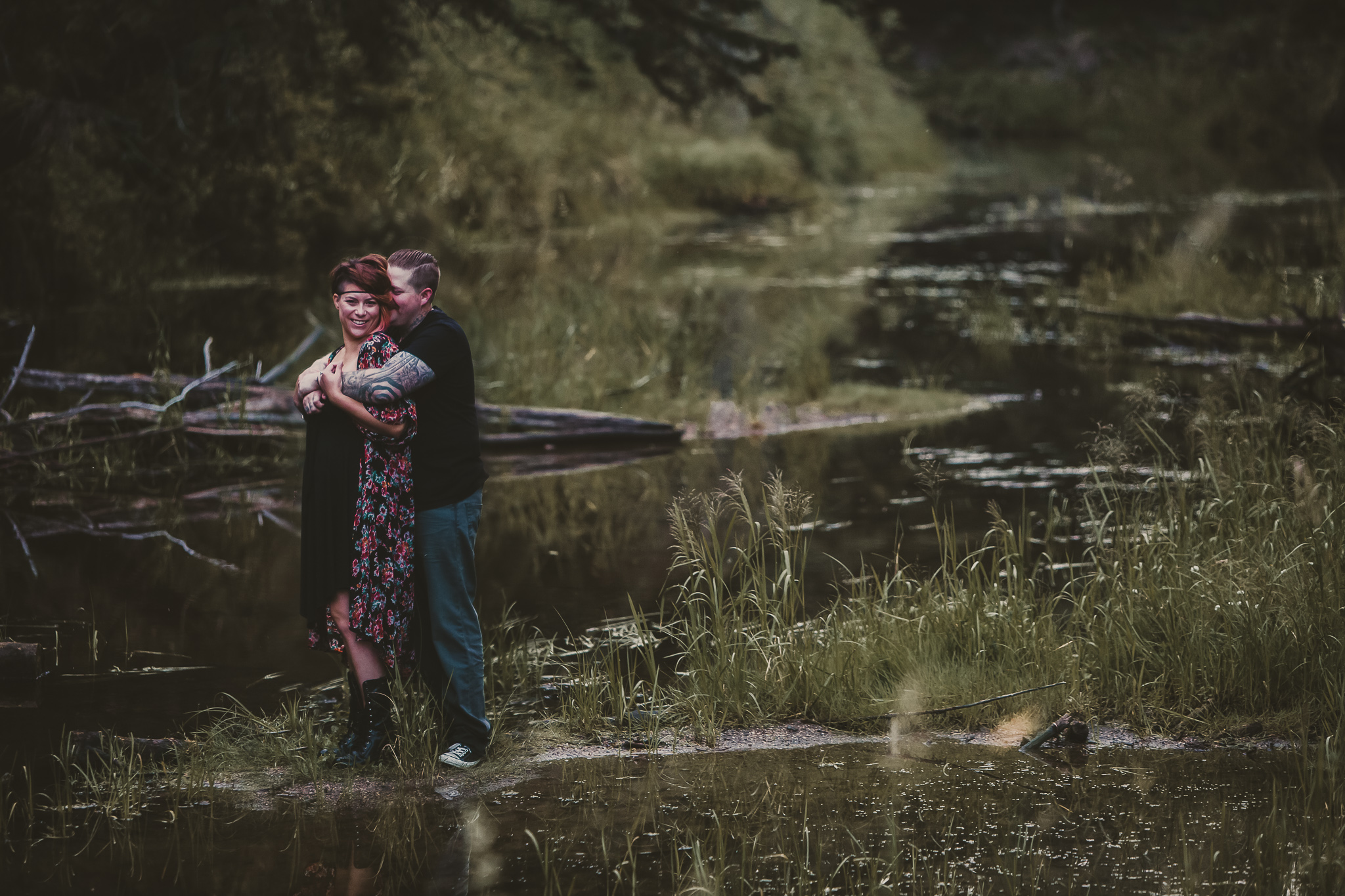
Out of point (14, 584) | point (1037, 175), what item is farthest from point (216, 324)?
point (1037, 175)

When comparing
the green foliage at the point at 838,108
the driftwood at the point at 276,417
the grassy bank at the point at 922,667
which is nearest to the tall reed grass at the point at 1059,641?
the grassy bank at the point at 922,667

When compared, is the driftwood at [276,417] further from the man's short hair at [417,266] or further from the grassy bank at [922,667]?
the man's short hair at [417,266]

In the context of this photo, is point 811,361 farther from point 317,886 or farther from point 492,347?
point 317,886

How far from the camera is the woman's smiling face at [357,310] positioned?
504cm

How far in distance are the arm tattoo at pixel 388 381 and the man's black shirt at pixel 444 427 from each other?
10 centimetres

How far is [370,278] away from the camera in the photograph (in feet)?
16.4

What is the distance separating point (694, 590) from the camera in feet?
19.0

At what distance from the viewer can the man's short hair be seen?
5129 millimetres

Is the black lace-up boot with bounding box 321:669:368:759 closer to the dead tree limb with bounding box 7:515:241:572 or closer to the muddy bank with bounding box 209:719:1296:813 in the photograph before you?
the muddy bank with bounding box 209:719:1296:813

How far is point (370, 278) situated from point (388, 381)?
1.20 ft

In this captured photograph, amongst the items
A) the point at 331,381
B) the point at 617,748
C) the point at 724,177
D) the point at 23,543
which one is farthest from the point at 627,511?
the point at 724,177

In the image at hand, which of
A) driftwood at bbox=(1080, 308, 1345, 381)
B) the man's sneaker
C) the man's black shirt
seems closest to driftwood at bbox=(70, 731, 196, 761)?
the man's sneaker

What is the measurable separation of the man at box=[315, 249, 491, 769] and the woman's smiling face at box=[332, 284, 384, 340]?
3.6 inches

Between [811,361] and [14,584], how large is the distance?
7186mm
